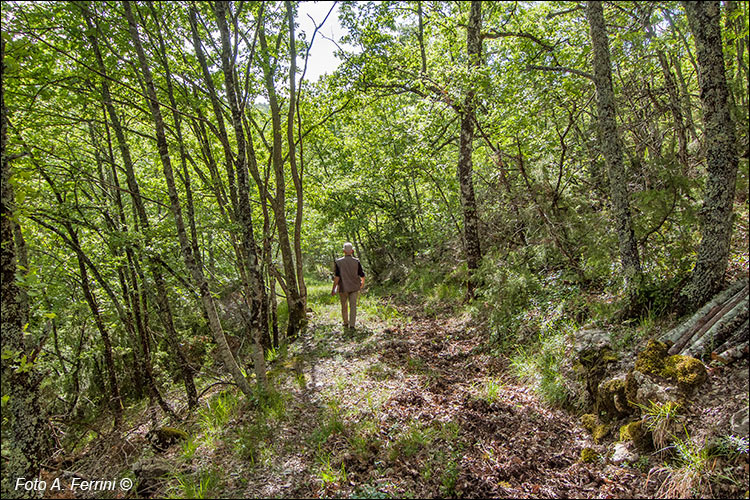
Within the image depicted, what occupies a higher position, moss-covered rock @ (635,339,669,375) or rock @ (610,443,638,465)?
moss-covered rock @ (635,339,669,375)

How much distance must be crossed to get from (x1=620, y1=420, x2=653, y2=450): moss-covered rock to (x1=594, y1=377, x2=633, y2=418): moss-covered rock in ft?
0.74

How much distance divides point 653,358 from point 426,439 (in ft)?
9.07

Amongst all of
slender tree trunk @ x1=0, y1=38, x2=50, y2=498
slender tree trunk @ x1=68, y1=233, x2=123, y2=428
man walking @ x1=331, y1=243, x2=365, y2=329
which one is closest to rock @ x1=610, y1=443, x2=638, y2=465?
slender tree trunk @ x1=0, y1=38, x2=50, y2=498

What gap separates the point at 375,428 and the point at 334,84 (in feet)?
28.1

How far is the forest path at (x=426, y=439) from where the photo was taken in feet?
12.2

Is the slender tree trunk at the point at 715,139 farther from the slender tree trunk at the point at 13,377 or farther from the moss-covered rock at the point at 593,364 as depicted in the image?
the slender tree trunk at the point at 13,377

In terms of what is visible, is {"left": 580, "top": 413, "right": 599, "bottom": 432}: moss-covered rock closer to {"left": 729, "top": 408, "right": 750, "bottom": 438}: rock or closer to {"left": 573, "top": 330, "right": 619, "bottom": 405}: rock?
{"left": 573, "top": 330, "right": 619, "bottom": 405}: rock

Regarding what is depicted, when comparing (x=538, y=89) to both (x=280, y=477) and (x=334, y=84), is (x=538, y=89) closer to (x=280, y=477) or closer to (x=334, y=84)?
(x=334, y=84)

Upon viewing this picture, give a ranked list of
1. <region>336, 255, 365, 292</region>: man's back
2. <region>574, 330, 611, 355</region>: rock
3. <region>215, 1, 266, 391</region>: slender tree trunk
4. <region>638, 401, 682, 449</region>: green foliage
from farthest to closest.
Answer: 1. <region>336, 255, 365, 292</region>: man's back
2. <region>215, 1, 266, 391</region>: slender tree trunk
3. <region>574, 330, 611, 355</region>: rock
4. <region>638, 401, 682, 449</region>: green foliage

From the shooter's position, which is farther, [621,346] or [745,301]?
[621,346]

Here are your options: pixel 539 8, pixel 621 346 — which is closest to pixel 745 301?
pixel 621 346

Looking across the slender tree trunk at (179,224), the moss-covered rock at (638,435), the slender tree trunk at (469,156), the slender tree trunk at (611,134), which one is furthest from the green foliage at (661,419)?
the slender tree trunk at (179,224)

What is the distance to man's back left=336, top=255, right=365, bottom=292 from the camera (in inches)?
345

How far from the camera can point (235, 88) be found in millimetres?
5809
